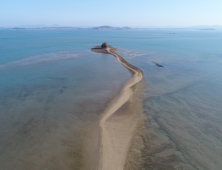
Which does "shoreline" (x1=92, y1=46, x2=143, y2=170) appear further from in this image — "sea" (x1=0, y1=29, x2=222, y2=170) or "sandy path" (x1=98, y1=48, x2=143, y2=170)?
"sea" (x1=0, y1=29, x2=222, y2=170)

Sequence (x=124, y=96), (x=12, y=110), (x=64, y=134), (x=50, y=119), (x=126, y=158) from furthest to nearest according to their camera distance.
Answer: (x=124, y=96) → (x=12, y=110) → (x=50, y=119) → (x=64, y=134) → (x=126, y=158)

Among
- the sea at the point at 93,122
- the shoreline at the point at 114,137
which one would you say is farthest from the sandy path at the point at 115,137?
the sea at the point at 93,122

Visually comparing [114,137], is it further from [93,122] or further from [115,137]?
[93,122]

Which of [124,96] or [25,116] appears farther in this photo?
[124,96]

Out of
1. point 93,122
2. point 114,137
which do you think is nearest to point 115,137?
point 114,137

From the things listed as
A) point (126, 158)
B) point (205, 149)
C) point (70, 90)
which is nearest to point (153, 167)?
point (126, 158)

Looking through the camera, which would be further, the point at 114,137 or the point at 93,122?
the point at 93,122

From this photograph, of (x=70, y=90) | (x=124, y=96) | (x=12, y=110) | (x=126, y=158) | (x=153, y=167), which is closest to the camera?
(x=153, y=167)

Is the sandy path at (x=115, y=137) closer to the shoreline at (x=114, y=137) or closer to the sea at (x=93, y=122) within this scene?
the shoreline at (x=114, y=137)

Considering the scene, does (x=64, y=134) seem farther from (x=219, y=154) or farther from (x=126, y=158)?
(x=219, y=154)

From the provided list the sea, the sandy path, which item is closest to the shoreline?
the sandy path

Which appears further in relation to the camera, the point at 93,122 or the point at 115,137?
the point at 93,122
